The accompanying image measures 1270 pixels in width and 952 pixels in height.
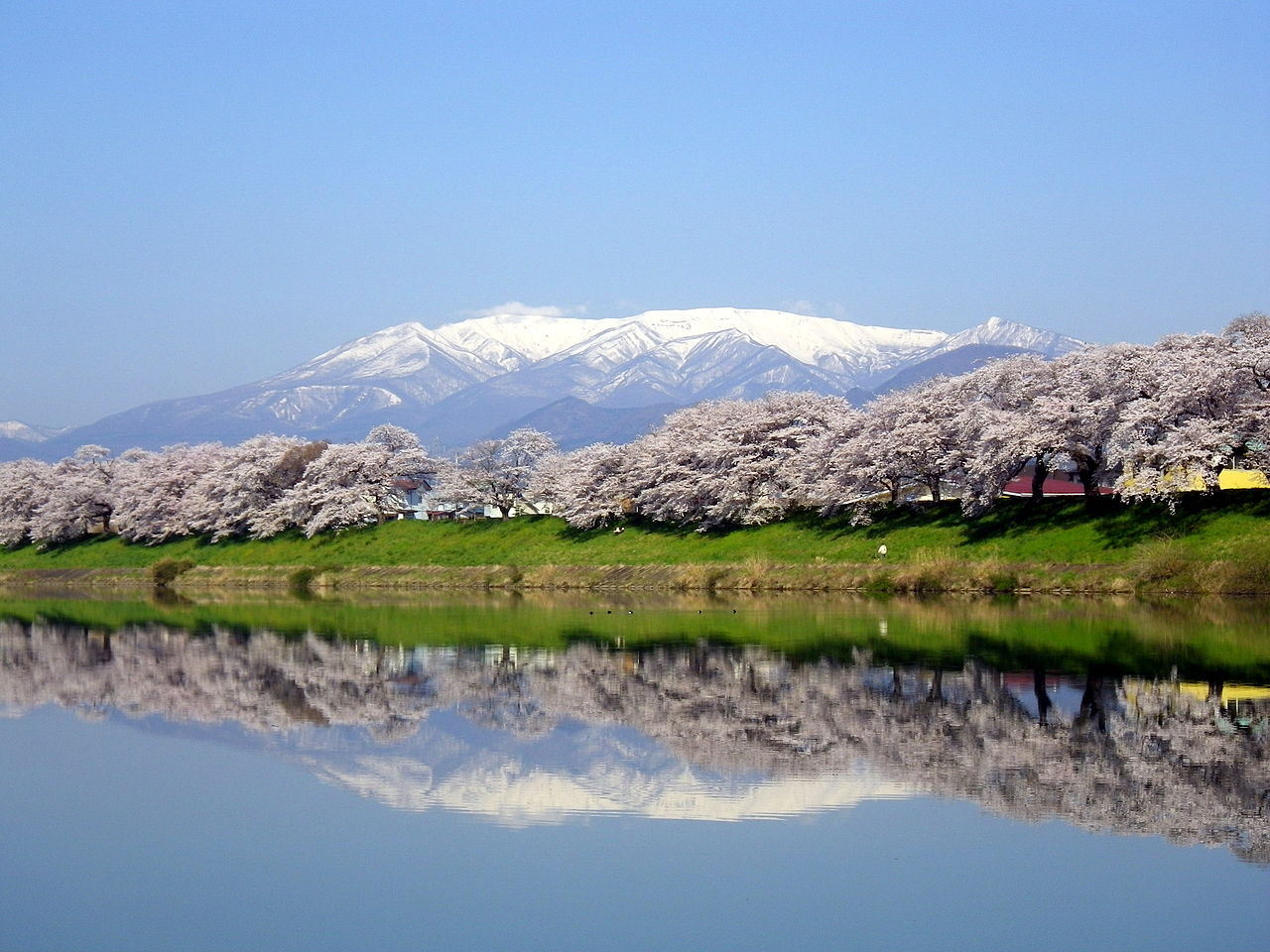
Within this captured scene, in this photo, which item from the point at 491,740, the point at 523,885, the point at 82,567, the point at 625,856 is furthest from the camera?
the point at 82,567

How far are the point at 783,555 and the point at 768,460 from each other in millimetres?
10124

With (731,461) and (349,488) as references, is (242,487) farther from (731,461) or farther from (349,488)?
(731,461)

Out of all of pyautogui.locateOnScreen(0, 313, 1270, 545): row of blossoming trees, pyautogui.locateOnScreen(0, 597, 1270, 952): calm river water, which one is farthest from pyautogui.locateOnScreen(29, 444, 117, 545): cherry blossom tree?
pyautogui.locateOnScreen(0, 597, 1270, 952): calm river water

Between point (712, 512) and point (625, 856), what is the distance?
56.6 m

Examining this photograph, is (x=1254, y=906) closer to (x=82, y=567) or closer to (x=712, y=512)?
(x=712, y=512)

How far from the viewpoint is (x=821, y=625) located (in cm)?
4131

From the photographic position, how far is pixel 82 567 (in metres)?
95.3

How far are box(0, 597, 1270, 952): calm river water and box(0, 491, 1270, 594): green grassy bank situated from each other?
586 inches

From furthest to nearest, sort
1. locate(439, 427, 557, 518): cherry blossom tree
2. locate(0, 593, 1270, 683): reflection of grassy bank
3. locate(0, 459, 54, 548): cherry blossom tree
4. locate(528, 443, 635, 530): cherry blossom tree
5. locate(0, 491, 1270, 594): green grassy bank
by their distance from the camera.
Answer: locate(0, 459, 54, 548): cherry blossom tree < locate(439, 427, 557, 518): cherry blossom tree < locate(528, 443, 635, 530): cherry blossom tree < locate(0, 491, 1270, 594): green grassy bank < locate(0, 593, 1270, 683): reflection of grassy bank

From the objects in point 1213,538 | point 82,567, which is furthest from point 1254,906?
point 82,567

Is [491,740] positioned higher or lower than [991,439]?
lower

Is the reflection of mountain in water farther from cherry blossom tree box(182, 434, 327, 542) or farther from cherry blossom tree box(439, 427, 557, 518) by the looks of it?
cherry blossom tree box(182, 434, 327, 542)

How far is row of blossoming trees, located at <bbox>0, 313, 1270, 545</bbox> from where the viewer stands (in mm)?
53375

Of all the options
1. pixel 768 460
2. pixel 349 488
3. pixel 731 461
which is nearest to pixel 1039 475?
pixel 768 460
